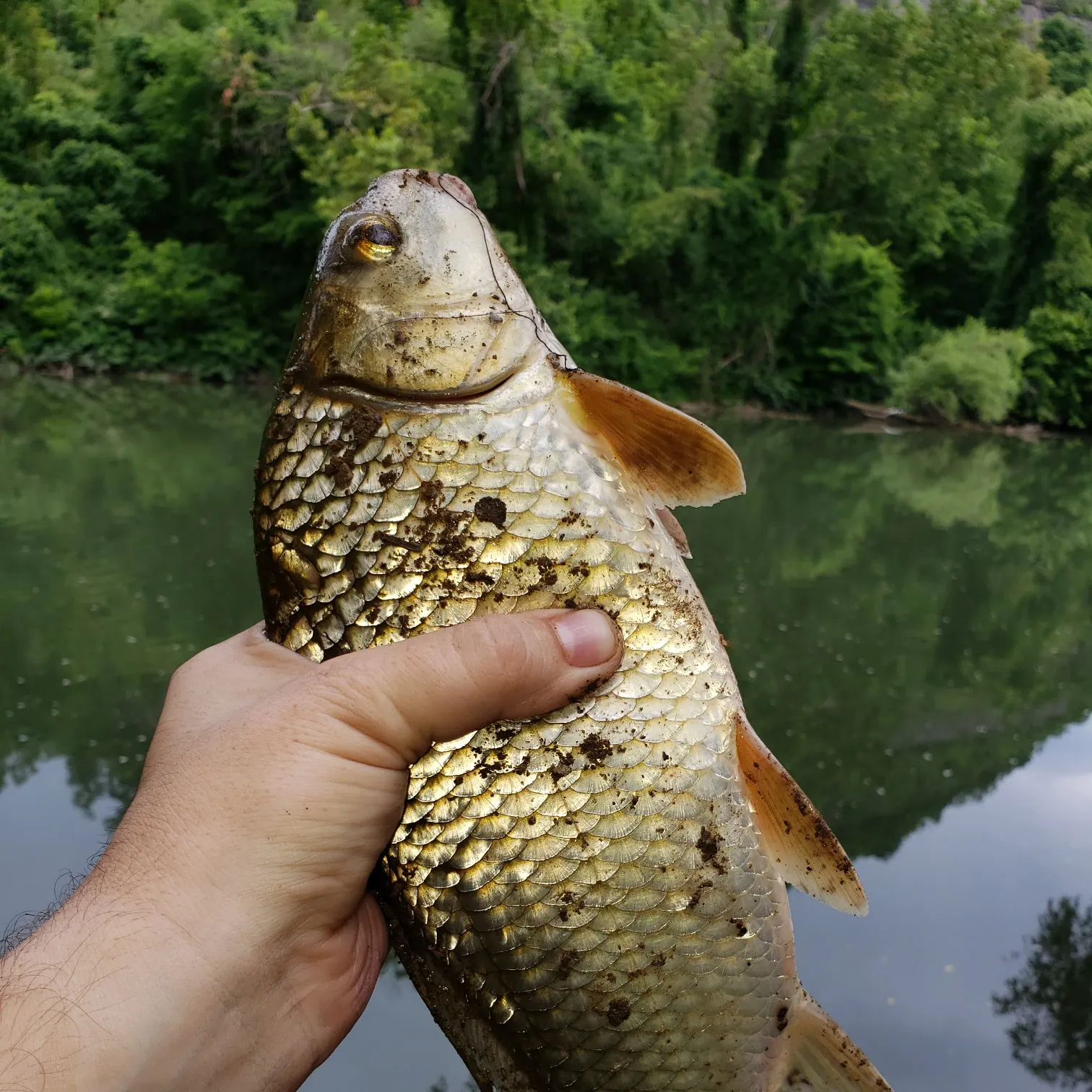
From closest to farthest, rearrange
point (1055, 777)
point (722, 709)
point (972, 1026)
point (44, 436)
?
point (722, 709), point (972, 1026), point (1055, 777), point (44, 436)

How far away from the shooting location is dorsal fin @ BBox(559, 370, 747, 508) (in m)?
1.53

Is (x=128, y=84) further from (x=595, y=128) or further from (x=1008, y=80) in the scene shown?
(x=1008, y=80)

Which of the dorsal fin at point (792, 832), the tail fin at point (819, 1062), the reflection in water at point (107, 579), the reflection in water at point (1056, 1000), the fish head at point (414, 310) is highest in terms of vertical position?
the fish head at point (414, 310)

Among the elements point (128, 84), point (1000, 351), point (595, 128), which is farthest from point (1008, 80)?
point (128, 84)

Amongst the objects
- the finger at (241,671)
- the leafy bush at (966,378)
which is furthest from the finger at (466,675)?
the leafy bush at (966,378)

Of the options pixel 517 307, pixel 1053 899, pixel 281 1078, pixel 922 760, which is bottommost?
pixel 922 760

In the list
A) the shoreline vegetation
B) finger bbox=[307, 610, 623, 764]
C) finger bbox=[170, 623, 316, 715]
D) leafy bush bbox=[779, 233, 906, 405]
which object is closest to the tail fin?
finger bbox=[307, 610, 623, 764]

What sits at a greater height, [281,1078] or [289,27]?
[281,1078]

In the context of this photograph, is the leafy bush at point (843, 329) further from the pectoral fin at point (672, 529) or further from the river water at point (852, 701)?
the pectoral fin at point (672, 529)

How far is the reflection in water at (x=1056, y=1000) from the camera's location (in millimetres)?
4582

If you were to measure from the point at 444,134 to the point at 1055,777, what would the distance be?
2217 centimetres

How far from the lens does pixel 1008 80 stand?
2970 centimetres

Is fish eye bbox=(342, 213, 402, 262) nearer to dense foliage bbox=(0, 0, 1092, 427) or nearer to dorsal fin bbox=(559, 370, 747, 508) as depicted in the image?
dorsal fin bbox=(559, 370, 747, 508)

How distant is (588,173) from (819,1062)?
29.2m
